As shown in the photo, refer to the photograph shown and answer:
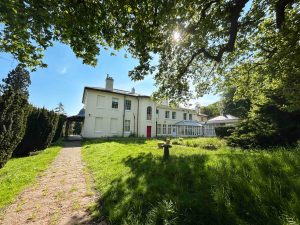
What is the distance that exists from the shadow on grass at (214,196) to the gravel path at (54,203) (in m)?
0.59

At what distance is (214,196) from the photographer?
11.9 feet

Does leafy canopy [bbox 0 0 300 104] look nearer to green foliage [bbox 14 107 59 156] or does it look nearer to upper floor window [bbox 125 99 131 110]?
green foliage [bbox 14 107 59 156]

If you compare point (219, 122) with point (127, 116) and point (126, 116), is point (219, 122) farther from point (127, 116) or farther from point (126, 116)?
point (126, 116)

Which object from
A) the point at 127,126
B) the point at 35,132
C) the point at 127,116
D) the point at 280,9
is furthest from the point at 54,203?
the point at 127,116

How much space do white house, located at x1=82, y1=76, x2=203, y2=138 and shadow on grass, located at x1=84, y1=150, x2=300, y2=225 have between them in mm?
23144

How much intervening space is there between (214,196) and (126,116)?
27.8 meters

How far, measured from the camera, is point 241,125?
13305 millimetres

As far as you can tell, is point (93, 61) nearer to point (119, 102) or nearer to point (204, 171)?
point (204, 171)

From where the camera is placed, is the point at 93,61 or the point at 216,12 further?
the point at 216,12

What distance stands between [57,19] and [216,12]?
21.6ft

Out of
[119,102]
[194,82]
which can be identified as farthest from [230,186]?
[119,102]

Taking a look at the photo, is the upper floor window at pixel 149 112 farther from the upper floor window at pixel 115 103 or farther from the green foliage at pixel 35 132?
the green foliage at pixel 35 132

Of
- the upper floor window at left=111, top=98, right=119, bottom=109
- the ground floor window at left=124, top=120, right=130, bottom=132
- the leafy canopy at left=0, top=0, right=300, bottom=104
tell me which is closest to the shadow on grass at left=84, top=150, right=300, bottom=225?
the leafy canopy at left=0, top=0, right=300, bottom=104

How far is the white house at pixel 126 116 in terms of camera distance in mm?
27234
